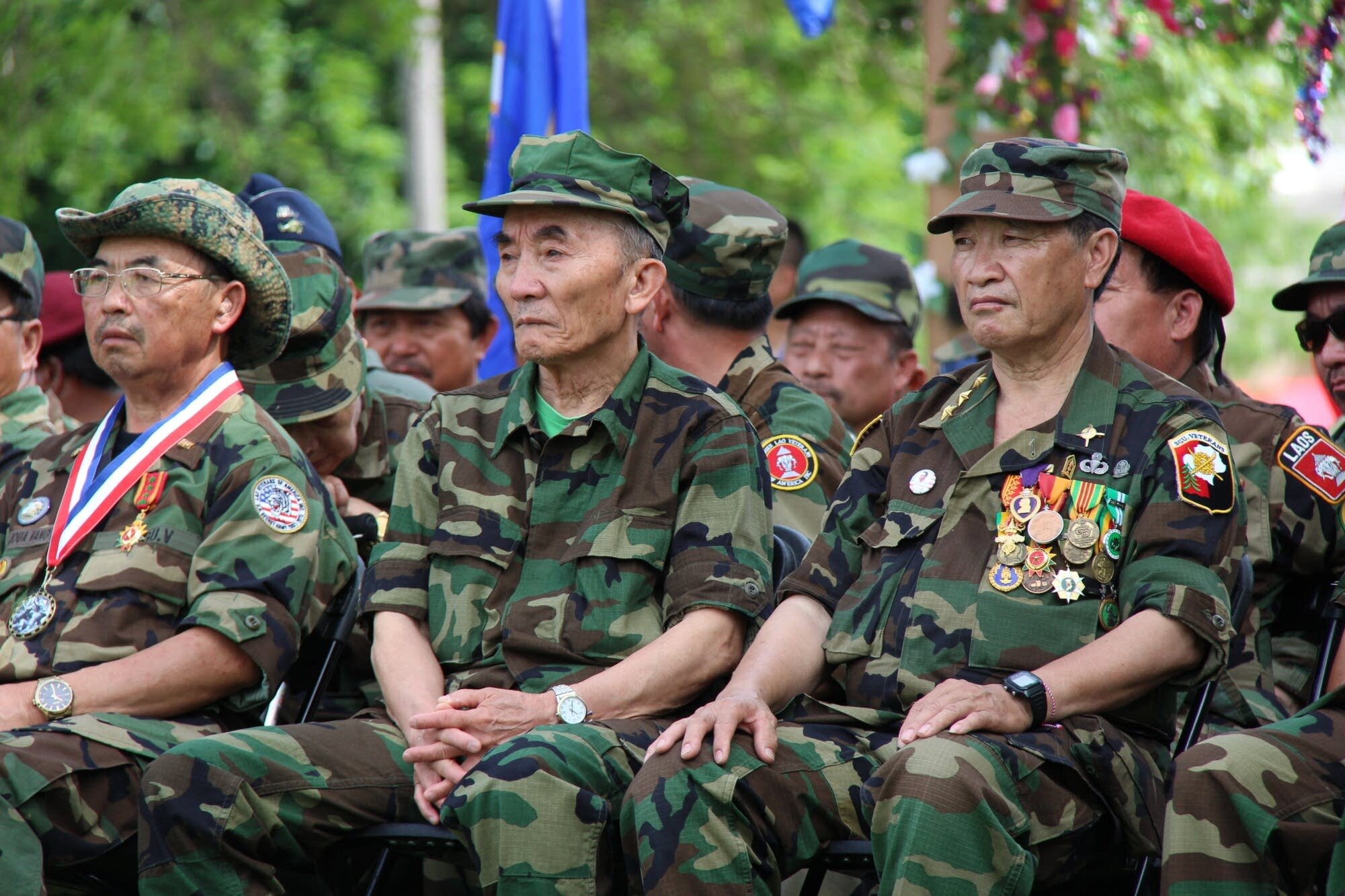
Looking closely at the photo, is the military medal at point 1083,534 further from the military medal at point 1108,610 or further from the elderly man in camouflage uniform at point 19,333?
the elderly man in camouflage uniform at point 19,333

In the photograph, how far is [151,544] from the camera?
4.08 m

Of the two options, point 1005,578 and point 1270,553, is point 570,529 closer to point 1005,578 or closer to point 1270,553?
point 1005,578

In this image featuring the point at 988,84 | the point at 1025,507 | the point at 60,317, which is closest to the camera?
the point at 1025,507

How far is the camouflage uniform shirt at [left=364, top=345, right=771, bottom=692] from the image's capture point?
382 centimetres

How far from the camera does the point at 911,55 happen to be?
44.0 feet

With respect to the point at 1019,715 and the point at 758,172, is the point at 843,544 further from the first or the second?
the point at 758,172

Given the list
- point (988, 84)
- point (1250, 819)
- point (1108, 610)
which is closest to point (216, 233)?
point (1108, 610)

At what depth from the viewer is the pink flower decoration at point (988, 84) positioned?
7.50m

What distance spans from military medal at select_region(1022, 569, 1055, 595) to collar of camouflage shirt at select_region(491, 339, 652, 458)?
1.06 metres

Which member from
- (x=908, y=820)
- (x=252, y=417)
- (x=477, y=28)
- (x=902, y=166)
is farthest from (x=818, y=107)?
(x=908, y=820)

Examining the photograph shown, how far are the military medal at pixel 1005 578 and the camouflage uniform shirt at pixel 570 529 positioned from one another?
0.59 m

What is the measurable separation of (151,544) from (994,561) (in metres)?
2.11

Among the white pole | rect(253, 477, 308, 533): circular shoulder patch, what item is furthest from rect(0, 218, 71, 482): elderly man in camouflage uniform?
the white pole

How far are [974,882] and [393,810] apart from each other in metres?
1.40
